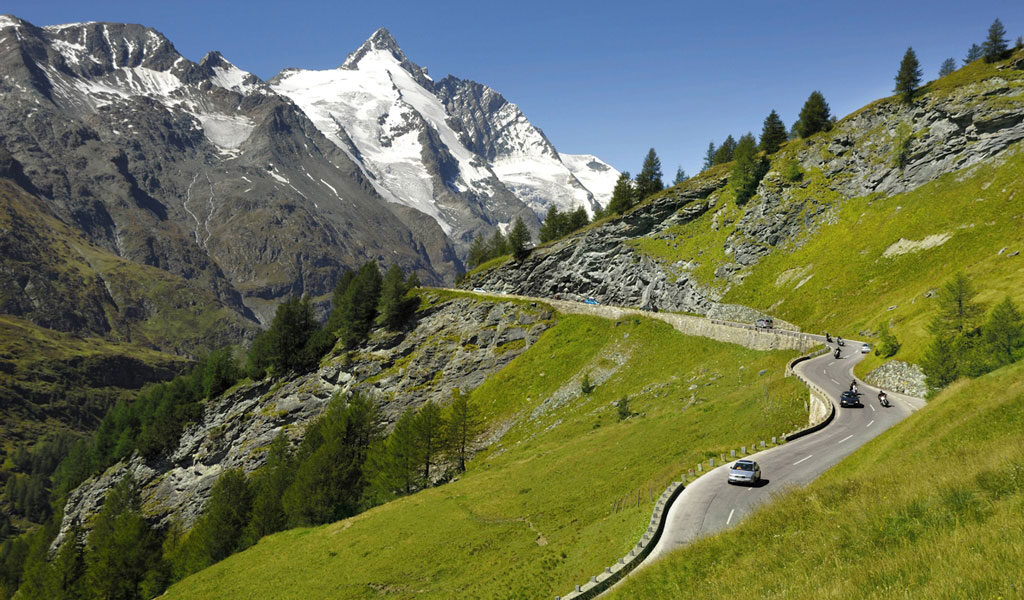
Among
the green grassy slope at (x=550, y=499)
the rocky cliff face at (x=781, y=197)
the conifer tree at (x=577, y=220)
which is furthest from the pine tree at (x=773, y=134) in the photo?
the green grassy slope at (x=550, y=499)

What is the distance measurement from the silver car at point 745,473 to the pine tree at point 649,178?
322 ft

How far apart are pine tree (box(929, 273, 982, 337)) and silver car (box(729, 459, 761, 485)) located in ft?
92.7

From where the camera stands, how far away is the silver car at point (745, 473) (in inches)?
966

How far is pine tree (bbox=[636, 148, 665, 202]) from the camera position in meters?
116

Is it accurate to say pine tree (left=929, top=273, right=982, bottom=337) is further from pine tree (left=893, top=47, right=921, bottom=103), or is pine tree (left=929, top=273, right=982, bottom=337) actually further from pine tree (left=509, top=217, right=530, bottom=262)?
pine tree (left=509, top=217, right=530, bottom=262)

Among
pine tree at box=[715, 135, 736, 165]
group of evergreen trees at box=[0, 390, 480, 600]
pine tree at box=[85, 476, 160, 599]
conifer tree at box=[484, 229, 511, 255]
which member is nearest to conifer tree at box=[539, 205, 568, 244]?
conifer tree at box=[484, 229, 511, 255]

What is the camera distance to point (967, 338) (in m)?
38.3

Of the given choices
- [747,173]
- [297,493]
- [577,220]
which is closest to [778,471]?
[297,493]

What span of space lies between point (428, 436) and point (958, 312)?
52856 millimetres

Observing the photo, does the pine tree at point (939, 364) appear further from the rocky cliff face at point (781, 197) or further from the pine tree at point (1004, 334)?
the rocky cliff face at point (781, 197)

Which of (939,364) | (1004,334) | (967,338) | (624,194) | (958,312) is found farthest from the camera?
(624,194)

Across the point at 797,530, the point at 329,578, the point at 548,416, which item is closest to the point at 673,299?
the point at 548,416

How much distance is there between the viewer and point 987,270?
1933 inches

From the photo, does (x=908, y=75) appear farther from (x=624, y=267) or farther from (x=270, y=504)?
(x=270, y=504)
